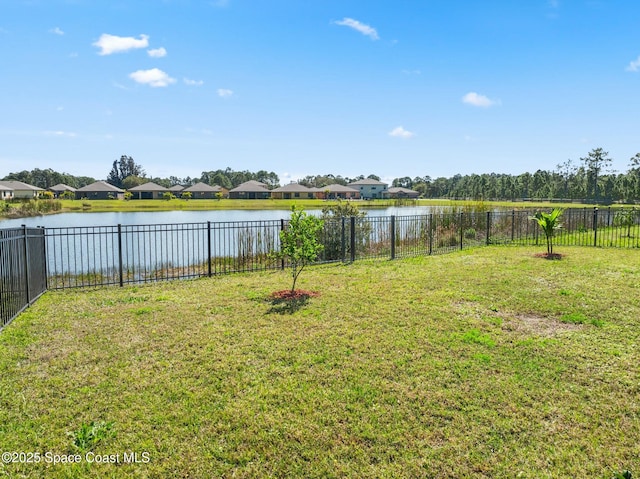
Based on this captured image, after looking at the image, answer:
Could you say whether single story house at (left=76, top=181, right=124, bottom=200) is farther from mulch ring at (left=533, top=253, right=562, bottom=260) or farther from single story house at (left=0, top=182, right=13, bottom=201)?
mulch ring at (left=533, top=253, right=562, bottom=260)

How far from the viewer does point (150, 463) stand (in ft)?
9.61

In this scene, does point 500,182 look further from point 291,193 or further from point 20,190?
point 20,190

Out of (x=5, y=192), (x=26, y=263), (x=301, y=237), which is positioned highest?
(x=5, y=192)

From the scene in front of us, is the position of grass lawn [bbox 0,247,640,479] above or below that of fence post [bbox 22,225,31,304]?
below

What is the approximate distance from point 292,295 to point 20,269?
4.44 meters

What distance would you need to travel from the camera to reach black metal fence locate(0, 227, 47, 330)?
5950 mm

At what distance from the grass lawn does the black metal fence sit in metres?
0.30

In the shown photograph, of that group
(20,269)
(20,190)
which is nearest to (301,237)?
(20,269)

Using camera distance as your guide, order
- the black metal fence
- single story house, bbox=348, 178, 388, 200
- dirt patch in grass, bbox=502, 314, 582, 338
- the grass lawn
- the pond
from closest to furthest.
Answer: the grass lawn
dirt patch in grass, bbox=502, 314, 582, 338
the black metal fence
the pond
single story house, bbox=348, 178, 388, 200

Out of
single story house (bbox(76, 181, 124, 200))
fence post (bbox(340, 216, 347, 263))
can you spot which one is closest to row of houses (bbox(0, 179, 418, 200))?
single story house (bbox(76, 181, 124, 200))

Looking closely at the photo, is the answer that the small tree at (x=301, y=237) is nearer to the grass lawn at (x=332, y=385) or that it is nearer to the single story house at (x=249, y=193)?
the grass lawn at (x=332, y=385)

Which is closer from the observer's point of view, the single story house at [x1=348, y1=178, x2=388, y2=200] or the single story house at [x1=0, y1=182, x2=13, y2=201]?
the single story house at [x1=0, y1=182, x2=13, y2=201]

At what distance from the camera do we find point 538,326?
579 centimetres

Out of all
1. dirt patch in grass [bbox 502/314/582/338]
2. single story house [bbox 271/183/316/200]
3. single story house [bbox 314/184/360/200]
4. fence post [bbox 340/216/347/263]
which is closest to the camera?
dirt patch in grass [bbox 502/314/582/338]
